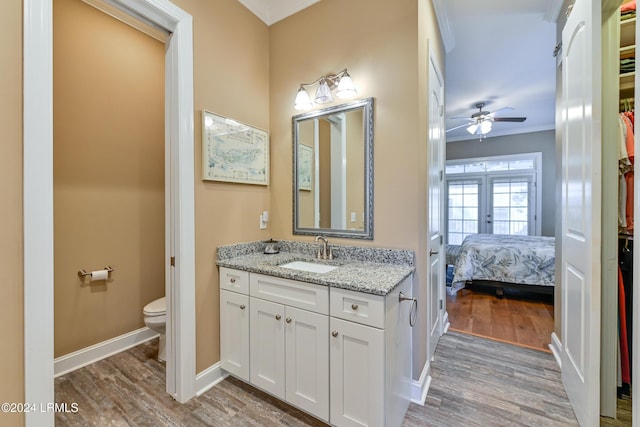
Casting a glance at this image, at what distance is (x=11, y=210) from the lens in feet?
3.62

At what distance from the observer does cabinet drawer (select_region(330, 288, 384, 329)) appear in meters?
1.30

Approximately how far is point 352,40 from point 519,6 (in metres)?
1.54

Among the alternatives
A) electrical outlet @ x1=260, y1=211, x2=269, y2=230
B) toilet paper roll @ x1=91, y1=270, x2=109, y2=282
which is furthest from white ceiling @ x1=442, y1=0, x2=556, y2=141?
toilet paper roll @ x1=91, y1=270, x2=109, y2=282

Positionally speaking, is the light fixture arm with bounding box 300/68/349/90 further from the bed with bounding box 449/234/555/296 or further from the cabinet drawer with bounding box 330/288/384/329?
the bed with bounding box 449/234/555/296

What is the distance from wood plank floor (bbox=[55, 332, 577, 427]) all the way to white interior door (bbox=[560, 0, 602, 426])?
0.23 meters

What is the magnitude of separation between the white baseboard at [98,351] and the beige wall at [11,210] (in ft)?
3.34

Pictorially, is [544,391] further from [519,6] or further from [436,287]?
[519,6]

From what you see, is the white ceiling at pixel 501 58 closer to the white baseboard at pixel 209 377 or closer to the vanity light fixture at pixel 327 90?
the vanity light fixture at pixel 327 90

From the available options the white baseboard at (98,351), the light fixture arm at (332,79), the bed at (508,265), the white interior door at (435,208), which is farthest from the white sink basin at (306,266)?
the bed at (508,265)

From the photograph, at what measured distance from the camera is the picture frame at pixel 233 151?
73.2 inches

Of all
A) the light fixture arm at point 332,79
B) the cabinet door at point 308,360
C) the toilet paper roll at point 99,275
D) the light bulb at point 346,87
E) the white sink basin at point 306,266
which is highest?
the light fixture arm at point 332,79

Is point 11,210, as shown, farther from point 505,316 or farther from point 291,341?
point 505,316

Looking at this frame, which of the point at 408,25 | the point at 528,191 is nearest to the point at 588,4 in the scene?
the point at 408,25

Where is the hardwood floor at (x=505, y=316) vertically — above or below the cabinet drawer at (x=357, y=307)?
below
